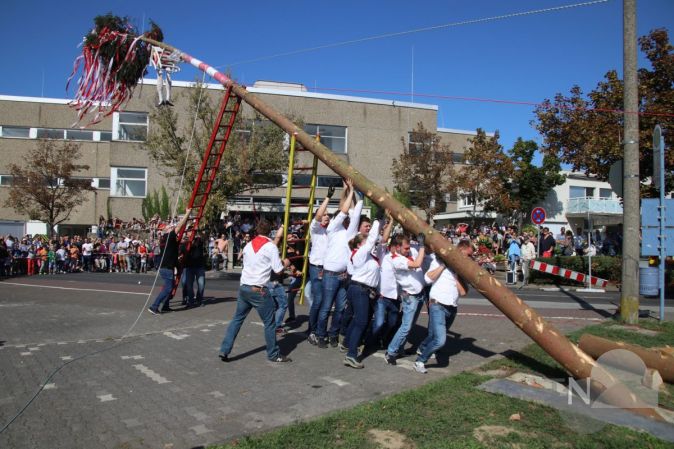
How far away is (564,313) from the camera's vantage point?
1109 cm

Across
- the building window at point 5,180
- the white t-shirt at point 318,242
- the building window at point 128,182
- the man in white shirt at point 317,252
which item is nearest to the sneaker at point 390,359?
the man in white shirt at point 317,252

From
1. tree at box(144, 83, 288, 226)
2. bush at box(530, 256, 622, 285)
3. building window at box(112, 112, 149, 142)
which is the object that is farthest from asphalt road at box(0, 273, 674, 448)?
building window at box(112, 112, 149, 142)

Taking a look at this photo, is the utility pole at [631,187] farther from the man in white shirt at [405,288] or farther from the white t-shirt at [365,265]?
the white t-shirt at [365,265]

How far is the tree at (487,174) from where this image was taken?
96.5 feet

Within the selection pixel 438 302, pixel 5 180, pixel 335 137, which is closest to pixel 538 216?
pixel 438 302

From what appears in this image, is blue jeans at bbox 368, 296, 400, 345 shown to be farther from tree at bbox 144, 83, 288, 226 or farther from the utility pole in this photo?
tree at bbox 144, 83, 288, 226

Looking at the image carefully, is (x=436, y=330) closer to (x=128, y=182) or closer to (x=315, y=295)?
(x=315, y=295)

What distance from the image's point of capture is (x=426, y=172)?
29188 millimetres

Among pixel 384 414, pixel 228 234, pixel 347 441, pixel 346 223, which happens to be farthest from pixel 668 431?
pixel 228 234

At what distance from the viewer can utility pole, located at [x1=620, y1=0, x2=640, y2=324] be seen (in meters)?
9.34

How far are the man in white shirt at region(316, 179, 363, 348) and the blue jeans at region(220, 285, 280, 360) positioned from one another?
1038mm

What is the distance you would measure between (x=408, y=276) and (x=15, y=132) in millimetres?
35699

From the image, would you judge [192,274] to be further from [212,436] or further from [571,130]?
[571,130]

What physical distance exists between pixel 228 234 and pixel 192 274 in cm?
1435
